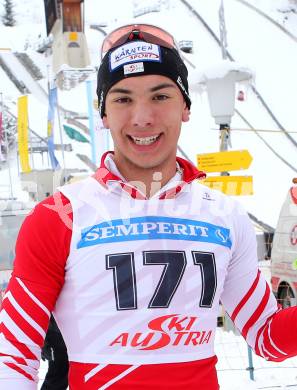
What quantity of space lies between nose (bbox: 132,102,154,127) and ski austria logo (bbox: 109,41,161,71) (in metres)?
0.19

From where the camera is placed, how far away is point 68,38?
34062mm

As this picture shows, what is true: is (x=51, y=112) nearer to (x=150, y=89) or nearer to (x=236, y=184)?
(x=236, y=184)

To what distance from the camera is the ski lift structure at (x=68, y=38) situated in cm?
3247

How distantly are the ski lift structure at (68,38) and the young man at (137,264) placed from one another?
102 feet

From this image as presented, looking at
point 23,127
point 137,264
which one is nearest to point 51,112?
point 23,127

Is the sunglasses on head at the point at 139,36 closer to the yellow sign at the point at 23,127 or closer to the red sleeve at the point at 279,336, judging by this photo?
the red sleeve at the point at 279,336

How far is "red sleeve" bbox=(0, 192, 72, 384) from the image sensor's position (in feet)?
5.13

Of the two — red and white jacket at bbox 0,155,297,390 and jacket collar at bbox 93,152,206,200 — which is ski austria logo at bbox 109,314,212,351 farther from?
jacket collar at bbox 93,152,206,200

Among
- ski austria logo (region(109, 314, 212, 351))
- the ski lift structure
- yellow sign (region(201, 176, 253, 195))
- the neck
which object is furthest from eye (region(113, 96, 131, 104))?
the ski lift structure

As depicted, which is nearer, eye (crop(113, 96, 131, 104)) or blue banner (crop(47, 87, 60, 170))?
eye (crop(113, 96, 131, 104))

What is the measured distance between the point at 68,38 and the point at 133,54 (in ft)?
112

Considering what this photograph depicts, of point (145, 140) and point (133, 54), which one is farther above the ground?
point (133, 54)

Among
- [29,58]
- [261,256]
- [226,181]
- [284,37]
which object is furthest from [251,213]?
[29,58]

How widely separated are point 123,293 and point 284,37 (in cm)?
3913
